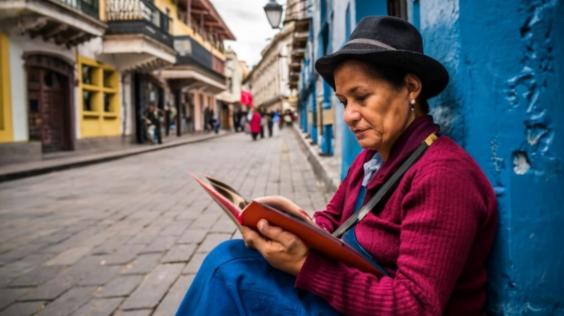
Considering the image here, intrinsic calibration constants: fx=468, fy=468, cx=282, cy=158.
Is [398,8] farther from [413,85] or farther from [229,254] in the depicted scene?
[229,254]

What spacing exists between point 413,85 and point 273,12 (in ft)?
41.4

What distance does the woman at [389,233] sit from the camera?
3.97 ft

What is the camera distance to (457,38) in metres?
1.63

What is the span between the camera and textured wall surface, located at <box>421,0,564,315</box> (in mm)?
1478

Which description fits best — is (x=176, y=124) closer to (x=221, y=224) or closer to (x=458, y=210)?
(x=221, y=224)

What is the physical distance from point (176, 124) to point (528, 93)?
93.8 feet

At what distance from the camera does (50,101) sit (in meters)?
14.9

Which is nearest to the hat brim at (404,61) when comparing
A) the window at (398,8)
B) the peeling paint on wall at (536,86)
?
the peeling paint on wall at (536,86)

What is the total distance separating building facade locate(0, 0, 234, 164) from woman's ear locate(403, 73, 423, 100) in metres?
12.8

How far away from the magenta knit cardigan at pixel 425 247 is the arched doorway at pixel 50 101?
14166mm

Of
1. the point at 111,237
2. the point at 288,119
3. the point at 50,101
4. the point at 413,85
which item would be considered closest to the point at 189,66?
the point at 50,101

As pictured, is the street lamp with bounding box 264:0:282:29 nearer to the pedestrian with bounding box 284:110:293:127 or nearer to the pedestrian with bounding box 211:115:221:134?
the pedestrian with bounding box 211:115:221:134

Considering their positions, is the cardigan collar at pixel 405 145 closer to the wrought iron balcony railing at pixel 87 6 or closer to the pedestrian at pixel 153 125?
the wrought iron balcony railing at pixel 87 6

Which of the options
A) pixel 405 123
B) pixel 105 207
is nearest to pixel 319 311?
pixel 405 123
